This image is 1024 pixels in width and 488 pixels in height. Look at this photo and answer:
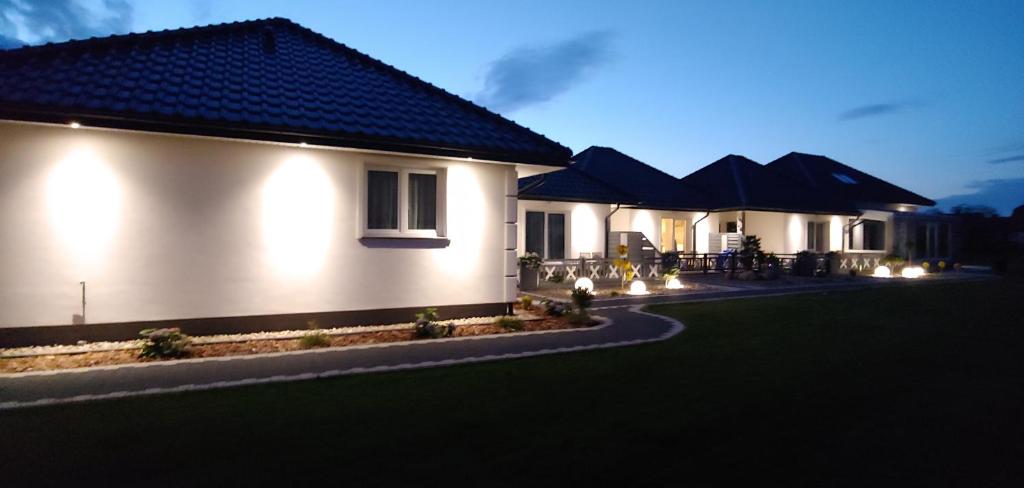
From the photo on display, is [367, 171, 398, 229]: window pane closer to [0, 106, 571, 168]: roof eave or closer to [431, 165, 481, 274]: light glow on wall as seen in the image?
[0, 106, 571, 168]: roof eave

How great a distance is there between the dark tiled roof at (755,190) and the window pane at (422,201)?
20355mm

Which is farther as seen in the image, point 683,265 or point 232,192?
point 683,265

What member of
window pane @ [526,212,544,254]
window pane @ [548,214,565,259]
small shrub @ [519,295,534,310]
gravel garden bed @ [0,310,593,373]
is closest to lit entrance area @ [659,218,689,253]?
window pane @ [548,214,565,259]

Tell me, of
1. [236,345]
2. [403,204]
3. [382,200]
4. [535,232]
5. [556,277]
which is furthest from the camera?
[535,232]

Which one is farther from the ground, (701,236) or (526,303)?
(701,236)

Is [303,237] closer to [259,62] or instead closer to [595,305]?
[259,62]

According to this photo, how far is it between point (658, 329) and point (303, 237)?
6068mm

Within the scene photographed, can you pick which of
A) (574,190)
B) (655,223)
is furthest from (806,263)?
(574,190)

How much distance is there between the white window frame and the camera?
9.66 m

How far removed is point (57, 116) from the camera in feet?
24.0

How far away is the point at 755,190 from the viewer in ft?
94.7

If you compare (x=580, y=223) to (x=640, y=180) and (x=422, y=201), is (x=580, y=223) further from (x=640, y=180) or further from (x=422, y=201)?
(x=422, y=201)

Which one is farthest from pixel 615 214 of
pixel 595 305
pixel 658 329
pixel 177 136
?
pixel 177 136

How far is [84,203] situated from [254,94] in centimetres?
287
